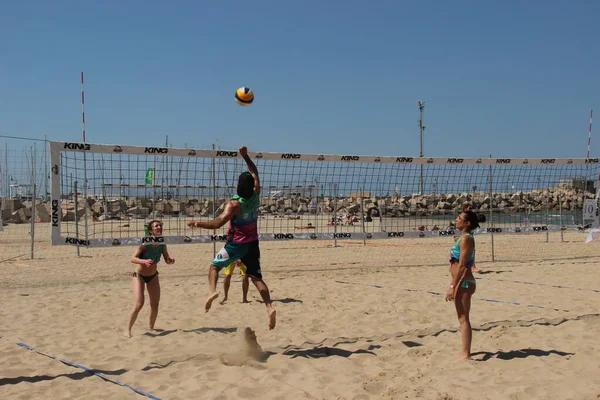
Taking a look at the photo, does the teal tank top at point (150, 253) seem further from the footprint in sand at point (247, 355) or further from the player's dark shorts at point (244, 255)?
the footprint in sand at point (247, 355)

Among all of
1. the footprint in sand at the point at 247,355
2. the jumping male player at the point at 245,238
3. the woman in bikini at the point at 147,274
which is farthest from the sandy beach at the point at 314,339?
the jumping male player at the point at 245,238

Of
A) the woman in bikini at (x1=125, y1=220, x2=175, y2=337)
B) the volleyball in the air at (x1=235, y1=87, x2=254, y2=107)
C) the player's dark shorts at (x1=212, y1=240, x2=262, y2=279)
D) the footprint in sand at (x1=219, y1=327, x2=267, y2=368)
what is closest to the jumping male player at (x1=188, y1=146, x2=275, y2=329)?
the player's dark shorts at (x1=212, y1=240, x2=262, y2=279)

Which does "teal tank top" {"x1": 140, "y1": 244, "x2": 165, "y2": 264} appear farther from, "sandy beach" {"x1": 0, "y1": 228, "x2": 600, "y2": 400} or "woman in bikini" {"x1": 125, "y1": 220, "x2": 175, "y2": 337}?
"sandy beach" {"x1": 0, "y1": 228, "x2": 600, "y2": 400}

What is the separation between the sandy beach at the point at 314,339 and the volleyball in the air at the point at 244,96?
2.39m

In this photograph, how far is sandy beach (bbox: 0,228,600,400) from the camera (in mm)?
3602

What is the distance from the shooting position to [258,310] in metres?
6.06

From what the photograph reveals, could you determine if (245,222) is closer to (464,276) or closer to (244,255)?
(244,255)

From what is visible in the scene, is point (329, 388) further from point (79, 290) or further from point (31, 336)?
point (79, 290)

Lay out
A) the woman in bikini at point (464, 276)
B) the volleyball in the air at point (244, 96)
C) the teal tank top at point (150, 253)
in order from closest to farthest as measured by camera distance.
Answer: the woman in bikini at point (464, 276)
the teal tank top at point (150, 253)
the volleyball in the air at point (244, 96)

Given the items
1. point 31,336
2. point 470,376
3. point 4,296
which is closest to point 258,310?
point 31,336

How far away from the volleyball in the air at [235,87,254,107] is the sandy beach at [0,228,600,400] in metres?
2.39

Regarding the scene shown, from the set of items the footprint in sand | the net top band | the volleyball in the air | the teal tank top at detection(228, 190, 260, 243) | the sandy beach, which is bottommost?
the sandy beach

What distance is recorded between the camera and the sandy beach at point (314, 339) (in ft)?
11.8

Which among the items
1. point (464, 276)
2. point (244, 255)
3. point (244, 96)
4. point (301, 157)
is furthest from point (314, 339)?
point (301, 157)
